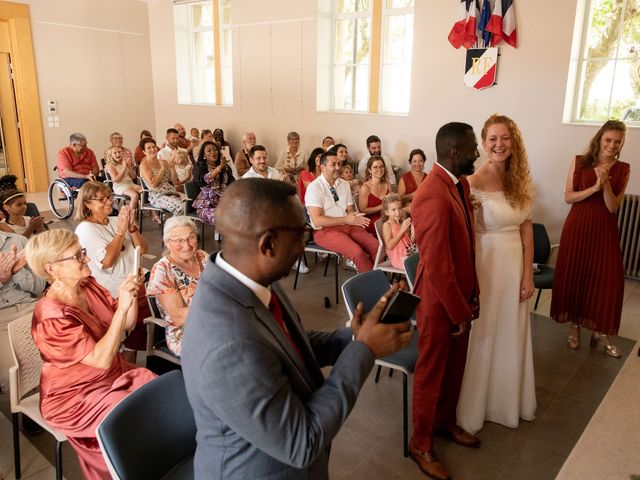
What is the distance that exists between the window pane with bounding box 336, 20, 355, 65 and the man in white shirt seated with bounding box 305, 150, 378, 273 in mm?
3688

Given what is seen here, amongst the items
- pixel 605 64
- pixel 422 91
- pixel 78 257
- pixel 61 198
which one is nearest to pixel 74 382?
pixel 78 257

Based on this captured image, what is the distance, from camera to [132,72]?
10.7 meters

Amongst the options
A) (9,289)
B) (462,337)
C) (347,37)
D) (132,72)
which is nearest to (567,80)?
(347,37)

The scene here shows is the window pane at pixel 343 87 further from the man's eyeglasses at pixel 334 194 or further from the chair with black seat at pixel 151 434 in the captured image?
the chair with black seat at pixel 151 434

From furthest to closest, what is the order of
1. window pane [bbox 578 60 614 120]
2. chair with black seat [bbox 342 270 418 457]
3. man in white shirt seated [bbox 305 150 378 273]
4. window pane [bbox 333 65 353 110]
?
window pane [bbox 333 65 353 110]
window pane [bbox 578 60 614 120]
man in white shirt seated [bbox 305 150 378 273]
chair with black seat [bbox 342 270 418 457]

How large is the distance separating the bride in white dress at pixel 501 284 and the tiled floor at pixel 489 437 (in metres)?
0.16

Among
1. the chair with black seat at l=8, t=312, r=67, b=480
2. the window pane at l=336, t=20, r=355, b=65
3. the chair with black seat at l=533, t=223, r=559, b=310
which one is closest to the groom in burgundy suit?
the chair with black seat at l=8, t=312, r=67, b=480

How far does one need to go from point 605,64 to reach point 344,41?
3845mm

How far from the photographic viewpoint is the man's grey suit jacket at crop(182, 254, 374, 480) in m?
1.04

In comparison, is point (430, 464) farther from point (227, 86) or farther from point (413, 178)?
point (227, 86)

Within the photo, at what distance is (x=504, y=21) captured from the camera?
234 inches

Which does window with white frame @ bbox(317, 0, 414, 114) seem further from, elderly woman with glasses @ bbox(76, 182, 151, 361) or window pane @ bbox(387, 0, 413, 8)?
Answer: elderly woman with glasses @ bbox(76, 182, 151, 361)

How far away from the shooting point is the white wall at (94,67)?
31.4ft

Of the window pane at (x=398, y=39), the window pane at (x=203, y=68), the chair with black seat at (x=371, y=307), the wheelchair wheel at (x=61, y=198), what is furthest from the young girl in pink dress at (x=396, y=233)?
the window pane at (x=203, y=68)
